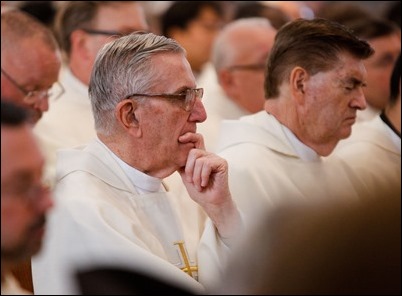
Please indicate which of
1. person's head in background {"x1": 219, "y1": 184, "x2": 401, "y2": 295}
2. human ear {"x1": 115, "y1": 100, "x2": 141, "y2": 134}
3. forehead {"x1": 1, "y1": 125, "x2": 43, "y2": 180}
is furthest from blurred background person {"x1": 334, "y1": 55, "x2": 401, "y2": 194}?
person's head in background {"x1": 219, "y1": 184, "x2": 401, "y2": 295}

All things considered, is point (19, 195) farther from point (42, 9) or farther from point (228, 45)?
point (42, 9)

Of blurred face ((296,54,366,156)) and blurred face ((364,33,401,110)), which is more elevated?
blurred face ((296,54,366,156))

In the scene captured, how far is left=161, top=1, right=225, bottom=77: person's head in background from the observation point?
6.84 m

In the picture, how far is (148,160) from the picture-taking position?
123 inches

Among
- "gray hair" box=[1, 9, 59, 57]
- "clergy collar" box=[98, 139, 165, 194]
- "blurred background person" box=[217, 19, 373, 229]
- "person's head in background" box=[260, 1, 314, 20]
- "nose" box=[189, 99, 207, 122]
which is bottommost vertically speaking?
"person's head in background" box=[260, 1, 314, 20]

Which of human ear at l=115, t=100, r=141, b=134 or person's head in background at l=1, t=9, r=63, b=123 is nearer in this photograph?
human ear at l=115, t=100, r=141, b=134

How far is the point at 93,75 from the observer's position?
10.1 feet

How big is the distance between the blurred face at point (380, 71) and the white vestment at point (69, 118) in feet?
5.25

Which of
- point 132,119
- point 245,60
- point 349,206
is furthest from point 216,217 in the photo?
point 245,60

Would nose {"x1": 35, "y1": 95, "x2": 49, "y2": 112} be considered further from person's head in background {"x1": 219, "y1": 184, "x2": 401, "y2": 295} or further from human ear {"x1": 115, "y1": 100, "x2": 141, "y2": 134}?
person's head in background {"x1": 219, "y1": 184, "x2": 401, "y2": 295}

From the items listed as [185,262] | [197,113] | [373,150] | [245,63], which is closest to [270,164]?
[373,150]

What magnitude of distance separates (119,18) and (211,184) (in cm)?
236

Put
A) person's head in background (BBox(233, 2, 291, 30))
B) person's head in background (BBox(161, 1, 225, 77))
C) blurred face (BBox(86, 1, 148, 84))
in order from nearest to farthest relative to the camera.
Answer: blurred face (BBox(86, 1, 148, 84)), person's head in background (BBox(233, 2, 291, 30)), person's head in background (BBox(161, 1, 225, 77))

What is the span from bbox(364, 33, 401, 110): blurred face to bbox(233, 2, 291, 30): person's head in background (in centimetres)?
59
